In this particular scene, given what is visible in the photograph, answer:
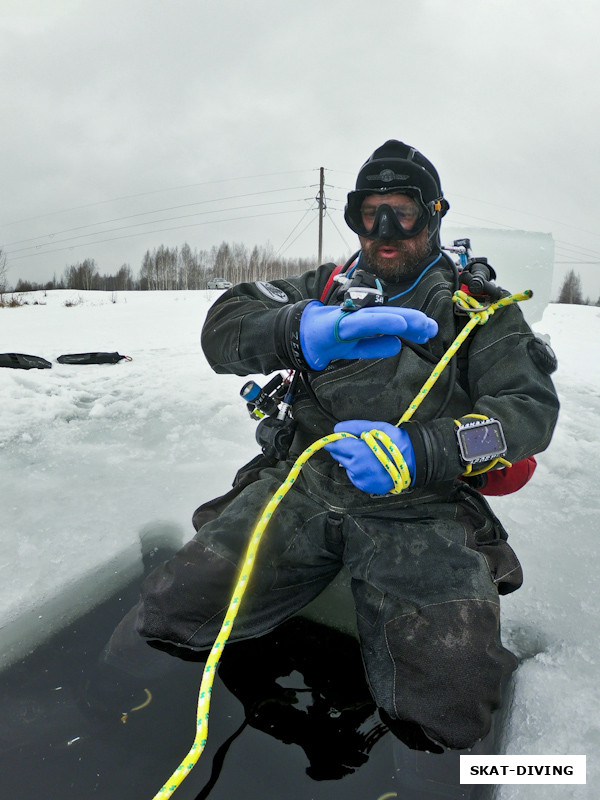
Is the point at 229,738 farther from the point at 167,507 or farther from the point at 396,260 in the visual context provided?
the point at 396,260

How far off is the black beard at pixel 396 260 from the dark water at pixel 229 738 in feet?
4.55

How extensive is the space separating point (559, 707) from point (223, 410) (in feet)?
9.29

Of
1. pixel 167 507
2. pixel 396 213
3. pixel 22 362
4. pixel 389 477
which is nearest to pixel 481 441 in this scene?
pixel 389 477

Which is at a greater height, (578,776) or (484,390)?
(484,390)

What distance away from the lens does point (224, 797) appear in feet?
3.92

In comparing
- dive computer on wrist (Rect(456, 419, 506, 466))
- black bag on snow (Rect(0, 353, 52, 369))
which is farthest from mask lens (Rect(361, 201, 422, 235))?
black bag on snow (Rect(0, 353, 52, 369))

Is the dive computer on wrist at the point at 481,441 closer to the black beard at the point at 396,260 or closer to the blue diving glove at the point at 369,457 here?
the blue diving glove at the point at 369,457

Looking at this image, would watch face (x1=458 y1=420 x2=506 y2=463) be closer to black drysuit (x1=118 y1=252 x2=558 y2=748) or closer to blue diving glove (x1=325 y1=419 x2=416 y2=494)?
black drysuit (x1=118 y1=252 x2=558 y2=748)

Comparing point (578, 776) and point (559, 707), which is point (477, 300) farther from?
point (578, 776)

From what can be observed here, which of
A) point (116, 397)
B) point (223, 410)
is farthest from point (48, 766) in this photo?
point (116, 397)

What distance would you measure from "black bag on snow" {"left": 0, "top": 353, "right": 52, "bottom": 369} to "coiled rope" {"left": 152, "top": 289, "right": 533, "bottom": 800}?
4.20 metres

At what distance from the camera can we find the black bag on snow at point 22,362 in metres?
4.76

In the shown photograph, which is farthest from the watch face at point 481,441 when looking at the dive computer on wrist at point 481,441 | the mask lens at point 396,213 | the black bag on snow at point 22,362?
the black bag on snow at point 22,362

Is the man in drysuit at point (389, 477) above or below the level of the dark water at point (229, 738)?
above
